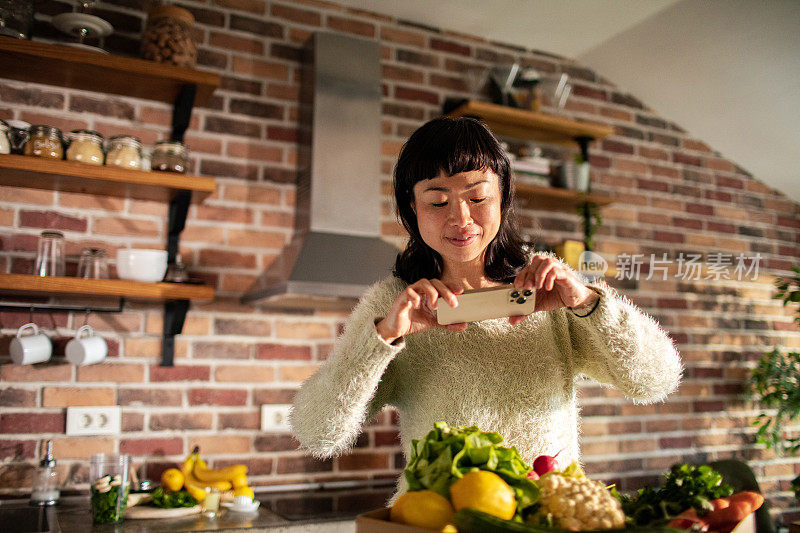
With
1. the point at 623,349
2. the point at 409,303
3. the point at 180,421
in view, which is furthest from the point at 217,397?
the point at 623,349

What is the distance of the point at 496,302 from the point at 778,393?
8.71 ft

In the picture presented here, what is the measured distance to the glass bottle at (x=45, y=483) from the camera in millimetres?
1880

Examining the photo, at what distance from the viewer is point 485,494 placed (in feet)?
2.08

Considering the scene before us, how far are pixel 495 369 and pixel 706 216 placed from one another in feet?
8.24

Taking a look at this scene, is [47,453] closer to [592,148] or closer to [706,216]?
[592,148]

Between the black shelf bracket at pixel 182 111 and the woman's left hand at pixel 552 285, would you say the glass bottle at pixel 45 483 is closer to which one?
the black shelf bracket at pixel 182 111

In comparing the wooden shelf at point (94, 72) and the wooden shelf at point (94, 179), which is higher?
the wooden shelf at point (94, 72)

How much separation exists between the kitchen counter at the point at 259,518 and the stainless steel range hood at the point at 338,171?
65 cm

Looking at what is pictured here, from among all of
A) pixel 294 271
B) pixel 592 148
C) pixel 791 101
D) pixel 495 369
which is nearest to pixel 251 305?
pixel 294 271

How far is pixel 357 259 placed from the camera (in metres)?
2.16

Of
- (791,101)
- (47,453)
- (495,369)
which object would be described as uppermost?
(791,101)

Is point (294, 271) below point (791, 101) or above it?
below

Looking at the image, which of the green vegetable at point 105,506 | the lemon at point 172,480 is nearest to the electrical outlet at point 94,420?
the lemon at point 172,480

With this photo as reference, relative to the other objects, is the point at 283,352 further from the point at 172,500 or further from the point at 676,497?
the point at 676,497
